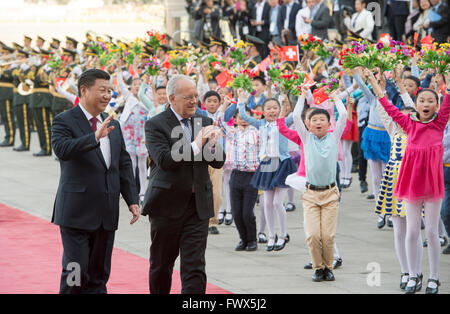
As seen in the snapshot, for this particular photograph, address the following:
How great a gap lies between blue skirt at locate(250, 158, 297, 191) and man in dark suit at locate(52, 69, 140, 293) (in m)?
3.63

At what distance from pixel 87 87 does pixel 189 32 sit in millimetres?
19501

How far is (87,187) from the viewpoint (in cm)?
667

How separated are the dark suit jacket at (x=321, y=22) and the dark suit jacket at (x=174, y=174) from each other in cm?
1137

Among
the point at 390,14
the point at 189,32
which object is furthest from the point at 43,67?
the point at 390,14

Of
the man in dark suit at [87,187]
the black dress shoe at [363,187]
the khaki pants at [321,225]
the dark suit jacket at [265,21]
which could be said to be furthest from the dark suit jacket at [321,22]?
the man in dark suit at [87,187]

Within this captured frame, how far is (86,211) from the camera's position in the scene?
261 inches

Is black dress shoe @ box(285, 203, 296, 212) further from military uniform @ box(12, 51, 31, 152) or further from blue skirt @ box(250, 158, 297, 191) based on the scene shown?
military uniform @ box(12, 51, 31, 152)

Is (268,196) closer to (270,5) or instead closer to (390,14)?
(390,14)

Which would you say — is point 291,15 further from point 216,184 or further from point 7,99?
point 216,184

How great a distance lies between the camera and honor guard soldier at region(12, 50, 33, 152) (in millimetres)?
21031

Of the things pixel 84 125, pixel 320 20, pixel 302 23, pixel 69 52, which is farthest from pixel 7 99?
pixel 84 125

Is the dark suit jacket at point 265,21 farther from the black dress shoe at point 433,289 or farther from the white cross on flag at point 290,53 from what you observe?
the black dress shoe at point 433,289

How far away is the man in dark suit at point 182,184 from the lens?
6730mm


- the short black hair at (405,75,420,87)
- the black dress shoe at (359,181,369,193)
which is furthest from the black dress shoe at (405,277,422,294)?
the black dress shoe at (359,181,369,193)
